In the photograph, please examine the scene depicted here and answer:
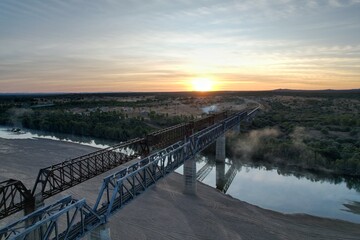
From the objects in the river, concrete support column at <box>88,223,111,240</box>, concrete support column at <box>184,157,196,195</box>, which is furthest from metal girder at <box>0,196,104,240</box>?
the river

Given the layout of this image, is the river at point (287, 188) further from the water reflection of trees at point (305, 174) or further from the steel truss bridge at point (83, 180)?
the steel truss bridge at point (83, 180)

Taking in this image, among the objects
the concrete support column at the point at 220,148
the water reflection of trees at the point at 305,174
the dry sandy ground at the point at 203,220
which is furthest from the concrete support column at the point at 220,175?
the dry sandy ground at the point at 203,220

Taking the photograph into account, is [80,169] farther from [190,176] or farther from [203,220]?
[190,176]

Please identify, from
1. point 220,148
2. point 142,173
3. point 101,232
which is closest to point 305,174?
point 220,148

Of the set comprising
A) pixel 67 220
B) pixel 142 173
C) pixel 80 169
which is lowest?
pixel 142 173

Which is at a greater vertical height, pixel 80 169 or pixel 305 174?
pixel 80 169

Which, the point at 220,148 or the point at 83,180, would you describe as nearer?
the point at 83,180

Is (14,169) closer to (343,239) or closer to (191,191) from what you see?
(191,191)
